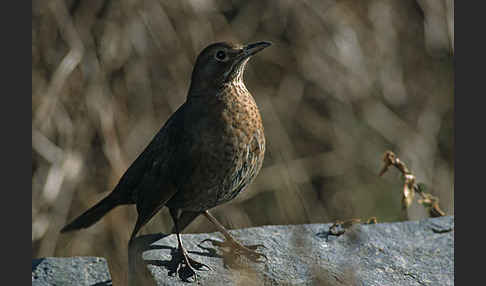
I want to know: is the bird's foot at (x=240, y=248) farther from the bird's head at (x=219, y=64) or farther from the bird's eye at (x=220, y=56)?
the bird's eye at (x=220, y=56)

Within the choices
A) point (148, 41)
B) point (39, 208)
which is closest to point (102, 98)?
point (148, 41)

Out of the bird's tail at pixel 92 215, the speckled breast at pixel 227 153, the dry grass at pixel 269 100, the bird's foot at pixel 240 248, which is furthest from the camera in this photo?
the dry grass at pixel 269 100

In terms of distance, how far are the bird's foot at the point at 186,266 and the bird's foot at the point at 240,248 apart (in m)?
0.26

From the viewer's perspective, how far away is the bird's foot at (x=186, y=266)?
14.6 ft

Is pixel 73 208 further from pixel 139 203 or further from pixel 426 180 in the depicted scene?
pixel 426 180

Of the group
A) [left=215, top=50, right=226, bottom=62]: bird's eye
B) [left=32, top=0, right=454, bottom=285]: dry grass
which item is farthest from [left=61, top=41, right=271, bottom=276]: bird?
[left=32, top=0, right=454, bottom=285]: dry grass

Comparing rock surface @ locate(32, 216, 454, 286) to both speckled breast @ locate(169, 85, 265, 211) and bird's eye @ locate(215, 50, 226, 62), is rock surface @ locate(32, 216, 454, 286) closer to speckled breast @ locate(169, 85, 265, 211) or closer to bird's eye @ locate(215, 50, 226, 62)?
speckled breast @ locate(169, 85, 265, 211)

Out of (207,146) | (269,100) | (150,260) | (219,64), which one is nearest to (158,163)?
(207,146)

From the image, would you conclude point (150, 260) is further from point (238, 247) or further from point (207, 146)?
point (207, 146)

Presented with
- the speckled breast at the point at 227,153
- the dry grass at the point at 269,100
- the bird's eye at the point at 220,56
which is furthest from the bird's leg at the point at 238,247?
the dry grass at the point at 269,100

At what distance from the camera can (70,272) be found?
487 cm

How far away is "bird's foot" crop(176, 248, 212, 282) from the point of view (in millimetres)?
4461

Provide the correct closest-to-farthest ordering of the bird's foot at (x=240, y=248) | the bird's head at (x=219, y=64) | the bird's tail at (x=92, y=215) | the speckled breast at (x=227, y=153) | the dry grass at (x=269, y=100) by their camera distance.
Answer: the speckled breast at (x=227, y=153) < the bird's head at (x=219, y=64) < the bird's foot at (x=240, y=248) < the bird's tail at (x=92, y=215) < the dry grass at (x=269, y=100)

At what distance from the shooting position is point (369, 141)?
802 cm
